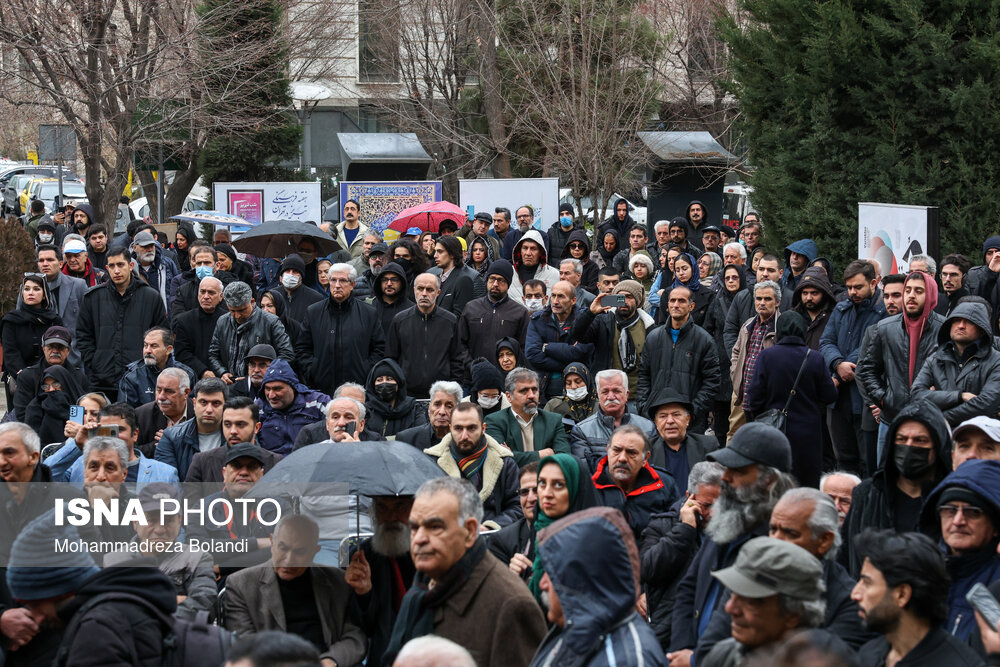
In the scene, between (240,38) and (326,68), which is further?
(326,68)

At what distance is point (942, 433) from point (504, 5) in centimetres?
2203

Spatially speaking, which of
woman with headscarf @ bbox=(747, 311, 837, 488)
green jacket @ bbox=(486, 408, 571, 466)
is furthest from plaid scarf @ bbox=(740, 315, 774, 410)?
green jacket @ bbox=(486, 408, 571, 466)

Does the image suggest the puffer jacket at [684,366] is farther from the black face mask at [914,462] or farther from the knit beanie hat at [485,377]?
the black face mask at [914,462]

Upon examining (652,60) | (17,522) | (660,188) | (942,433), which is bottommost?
(17,522)

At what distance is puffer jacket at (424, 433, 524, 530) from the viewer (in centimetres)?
726

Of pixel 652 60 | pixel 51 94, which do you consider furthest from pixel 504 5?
pixel 51 94

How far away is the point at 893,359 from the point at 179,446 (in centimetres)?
548

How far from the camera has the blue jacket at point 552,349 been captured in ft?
33.5

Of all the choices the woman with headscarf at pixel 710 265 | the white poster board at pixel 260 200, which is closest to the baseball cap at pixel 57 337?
the woman with headscarf at pixel 710 265

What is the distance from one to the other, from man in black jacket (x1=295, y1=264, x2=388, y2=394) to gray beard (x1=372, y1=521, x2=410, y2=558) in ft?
17.2

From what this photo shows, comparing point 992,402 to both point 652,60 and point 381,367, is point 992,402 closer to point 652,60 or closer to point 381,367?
point 381,367

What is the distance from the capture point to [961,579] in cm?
491

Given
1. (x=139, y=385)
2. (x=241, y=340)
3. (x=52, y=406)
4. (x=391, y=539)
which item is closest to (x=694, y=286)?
(x=241, y=340)

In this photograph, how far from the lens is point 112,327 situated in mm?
11016
